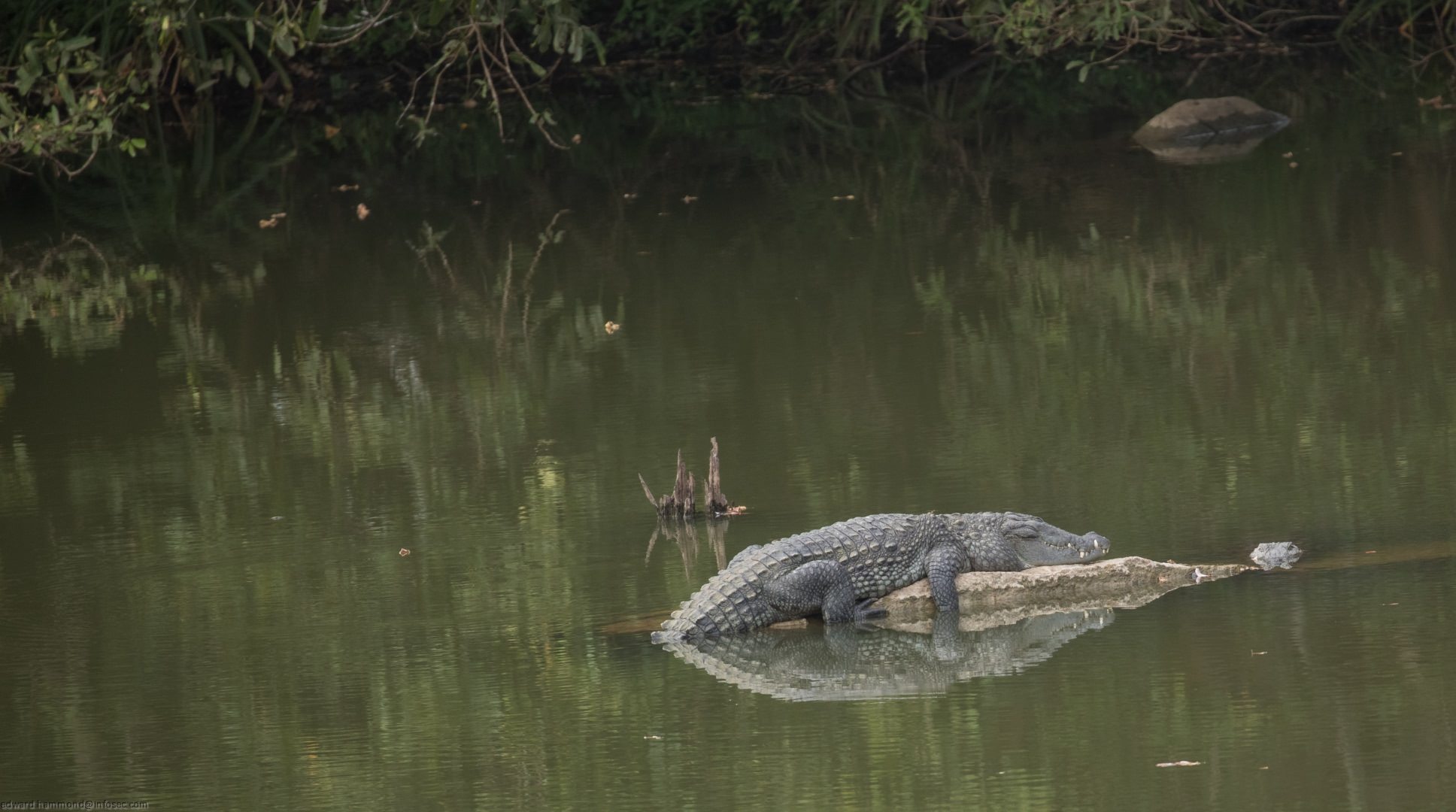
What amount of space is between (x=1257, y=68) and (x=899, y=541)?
55.8ft

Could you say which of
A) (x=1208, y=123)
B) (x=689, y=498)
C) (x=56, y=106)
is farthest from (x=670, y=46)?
(x=689, y=498)

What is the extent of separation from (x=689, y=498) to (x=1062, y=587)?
1.70 metres

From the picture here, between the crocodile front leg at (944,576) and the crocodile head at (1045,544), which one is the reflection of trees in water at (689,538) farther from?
the crocodile head at (1045,544)

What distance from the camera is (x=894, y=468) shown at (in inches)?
328

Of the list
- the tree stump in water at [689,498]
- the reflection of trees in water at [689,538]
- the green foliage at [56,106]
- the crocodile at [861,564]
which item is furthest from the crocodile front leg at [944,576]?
the green foliage at [56,106]

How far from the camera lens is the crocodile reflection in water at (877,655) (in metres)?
6.13

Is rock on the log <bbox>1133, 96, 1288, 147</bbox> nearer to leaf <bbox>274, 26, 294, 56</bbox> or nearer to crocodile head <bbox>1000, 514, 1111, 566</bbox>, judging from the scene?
leaf <bbox>274, 26, 294, 56</bbox>

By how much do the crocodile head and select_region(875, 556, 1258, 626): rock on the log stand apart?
0.07 meters

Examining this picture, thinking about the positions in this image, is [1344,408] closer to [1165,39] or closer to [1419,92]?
[1419,92]

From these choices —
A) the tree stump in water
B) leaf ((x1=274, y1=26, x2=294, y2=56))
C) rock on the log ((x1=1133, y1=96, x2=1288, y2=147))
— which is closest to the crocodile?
the tree stump in water

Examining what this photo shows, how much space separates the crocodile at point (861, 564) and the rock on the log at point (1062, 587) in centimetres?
5

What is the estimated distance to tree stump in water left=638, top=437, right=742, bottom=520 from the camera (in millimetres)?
7902

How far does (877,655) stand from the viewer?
6.45m

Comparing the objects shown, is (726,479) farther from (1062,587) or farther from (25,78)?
(25,78)
